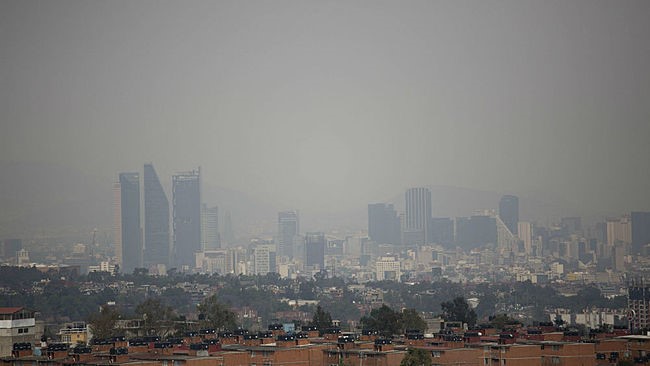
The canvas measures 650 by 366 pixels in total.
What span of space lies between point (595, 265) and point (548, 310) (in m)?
44.3

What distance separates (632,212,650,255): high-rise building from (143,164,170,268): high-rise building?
51682 mm

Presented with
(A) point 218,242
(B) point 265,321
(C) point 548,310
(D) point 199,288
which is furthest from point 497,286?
(A) point 218,242

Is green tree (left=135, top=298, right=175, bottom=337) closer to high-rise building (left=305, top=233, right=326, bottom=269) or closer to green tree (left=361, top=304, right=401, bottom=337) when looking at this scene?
green tree (left=361, top=304, right=401, bottom=337)

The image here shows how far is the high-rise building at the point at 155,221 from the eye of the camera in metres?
139

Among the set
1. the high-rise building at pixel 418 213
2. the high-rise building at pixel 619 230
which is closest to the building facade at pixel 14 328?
the high-rise building at pixel 619 230

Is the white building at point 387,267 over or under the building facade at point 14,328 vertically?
over

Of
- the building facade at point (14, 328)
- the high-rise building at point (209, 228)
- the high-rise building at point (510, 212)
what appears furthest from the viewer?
the high-rise building at point (209, 228)

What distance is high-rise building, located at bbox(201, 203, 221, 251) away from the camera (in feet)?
509

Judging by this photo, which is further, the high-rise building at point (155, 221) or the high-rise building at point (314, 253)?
the high-rise building at point (314, 253)

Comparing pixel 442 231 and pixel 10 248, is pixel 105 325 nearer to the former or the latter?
pixel 10 248

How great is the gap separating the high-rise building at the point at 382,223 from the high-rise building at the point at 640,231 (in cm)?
5300

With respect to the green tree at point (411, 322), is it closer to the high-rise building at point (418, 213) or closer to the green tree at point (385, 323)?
the green tree at point (385, 323)

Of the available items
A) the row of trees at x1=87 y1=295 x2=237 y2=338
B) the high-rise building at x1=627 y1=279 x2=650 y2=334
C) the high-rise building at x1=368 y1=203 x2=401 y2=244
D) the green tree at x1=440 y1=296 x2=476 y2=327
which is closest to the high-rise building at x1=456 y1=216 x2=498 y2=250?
the high-rise building at x1=368 y1=203 x2=401 y2=244

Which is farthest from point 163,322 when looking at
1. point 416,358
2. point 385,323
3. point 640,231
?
point 640,231
